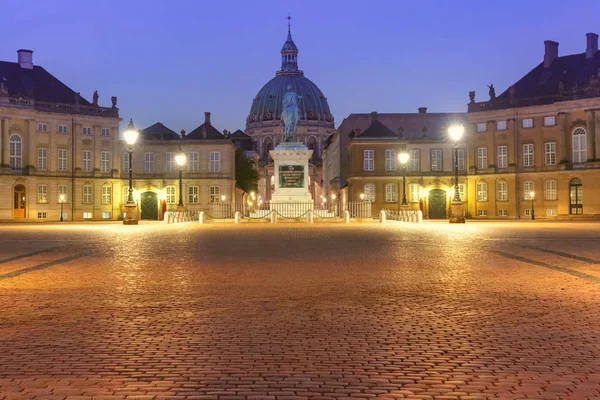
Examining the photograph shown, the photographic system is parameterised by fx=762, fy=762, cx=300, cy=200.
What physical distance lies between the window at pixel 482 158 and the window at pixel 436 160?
3.97 m

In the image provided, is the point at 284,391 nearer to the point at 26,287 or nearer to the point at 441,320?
the point at 441,320

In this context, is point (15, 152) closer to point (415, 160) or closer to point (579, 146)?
point (415, 160)

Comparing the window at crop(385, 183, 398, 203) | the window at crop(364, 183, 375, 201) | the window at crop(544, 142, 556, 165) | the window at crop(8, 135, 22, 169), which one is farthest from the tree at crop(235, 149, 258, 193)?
the window at crop(544, 142, 556, 165)

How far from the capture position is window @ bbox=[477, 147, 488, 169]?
251 ft

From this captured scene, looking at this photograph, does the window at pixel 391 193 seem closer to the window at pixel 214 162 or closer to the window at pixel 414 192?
the window at pixel 414 192

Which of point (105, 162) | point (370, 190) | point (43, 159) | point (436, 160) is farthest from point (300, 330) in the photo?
point (436, 160)

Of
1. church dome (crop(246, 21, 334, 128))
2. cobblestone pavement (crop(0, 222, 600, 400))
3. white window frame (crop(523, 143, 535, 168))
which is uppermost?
church dome (crop(246, 21, 334, 128))

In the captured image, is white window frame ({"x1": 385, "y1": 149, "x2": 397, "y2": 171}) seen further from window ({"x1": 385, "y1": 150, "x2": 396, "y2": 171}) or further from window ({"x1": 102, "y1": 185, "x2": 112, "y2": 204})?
window ({"x1": 102, "y1": 185, "x2": 112, "y2": 204})

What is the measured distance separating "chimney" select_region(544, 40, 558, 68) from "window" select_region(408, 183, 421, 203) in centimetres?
1770

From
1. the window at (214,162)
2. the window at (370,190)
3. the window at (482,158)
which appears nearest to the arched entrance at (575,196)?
the window at (482,158)

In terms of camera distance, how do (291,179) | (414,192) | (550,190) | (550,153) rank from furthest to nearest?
(414,192) → (550,153) → (550,190) → (291,179)

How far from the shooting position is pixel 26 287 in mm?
12281

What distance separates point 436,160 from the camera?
259ft

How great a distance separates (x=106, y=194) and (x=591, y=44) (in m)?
49.5
